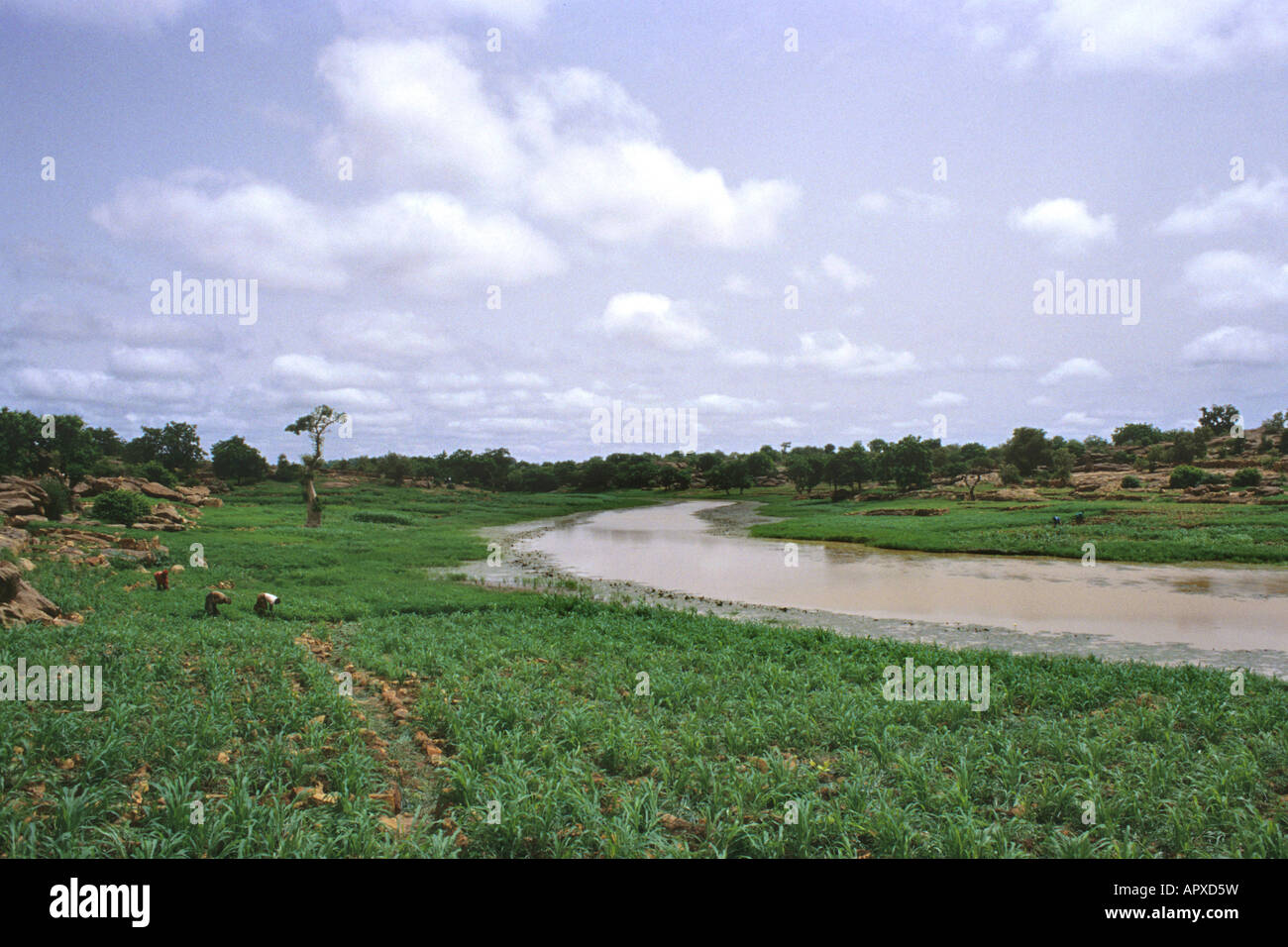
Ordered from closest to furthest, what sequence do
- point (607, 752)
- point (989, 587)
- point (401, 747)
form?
point (607, 752)
point (401, 747)
point (989, 587)

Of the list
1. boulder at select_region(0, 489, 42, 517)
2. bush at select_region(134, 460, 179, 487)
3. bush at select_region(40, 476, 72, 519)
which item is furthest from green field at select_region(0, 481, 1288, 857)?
bush at select_region(134, 460, 179, 487)

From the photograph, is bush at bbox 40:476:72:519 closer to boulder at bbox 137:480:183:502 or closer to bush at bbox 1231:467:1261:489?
boulder at bbox 137:480:183:502

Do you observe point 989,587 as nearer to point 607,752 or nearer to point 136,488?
point 607,752

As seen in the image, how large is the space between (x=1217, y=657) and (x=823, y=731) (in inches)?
470

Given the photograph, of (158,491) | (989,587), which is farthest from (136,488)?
(989,587)

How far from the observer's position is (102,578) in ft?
60.6

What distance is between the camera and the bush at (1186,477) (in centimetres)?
6981

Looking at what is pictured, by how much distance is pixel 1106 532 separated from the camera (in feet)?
129

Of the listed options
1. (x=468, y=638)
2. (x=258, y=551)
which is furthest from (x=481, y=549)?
(x=468, y=638)

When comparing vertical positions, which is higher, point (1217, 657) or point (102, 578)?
point (102, 578)

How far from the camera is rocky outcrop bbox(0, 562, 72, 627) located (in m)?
12.2

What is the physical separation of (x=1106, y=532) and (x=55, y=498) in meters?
60.3

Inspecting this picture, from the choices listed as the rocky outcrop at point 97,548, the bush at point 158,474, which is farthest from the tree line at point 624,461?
the rocky outcrop at point 97,548
